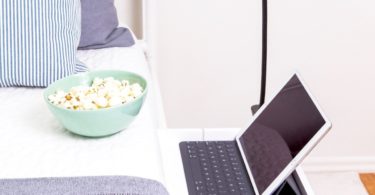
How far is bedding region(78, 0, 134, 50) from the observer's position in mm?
1304

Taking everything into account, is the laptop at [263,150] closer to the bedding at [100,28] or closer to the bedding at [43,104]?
the bedding at [43,104]

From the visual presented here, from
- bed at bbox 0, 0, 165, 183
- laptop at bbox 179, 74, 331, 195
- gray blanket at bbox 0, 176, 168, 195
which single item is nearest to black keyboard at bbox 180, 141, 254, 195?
laptop at bbox 179, 74, 331, 195

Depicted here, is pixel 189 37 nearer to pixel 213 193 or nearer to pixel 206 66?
pixel 206 66

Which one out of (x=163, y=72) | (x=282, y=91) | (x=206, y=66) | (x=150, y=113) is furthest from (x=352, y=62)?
(x=150, y=113)

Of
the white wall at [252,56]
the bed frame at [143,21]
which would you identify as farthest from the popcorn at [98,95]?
the white wall at [252,56]

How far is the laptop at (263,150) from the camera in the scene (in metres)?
0.86

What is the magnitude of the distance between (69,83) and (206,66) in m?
0.84

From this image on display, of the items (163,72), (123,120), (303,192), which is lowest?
(163,72)

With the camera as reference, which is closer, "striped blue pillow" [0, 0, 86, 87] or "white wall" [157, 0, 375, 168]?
"striped blue pillow" [0, 0, 86, 87]

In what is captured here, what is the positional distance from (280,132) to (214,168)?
16 cm

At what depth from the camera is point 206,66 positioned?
69.2 inches

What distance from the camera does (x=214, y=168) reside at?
38.8 inches

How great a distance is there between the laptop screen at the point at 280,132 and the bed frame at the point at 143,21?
0.55 m

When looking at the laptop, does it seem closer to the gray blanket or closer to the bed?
the bed
